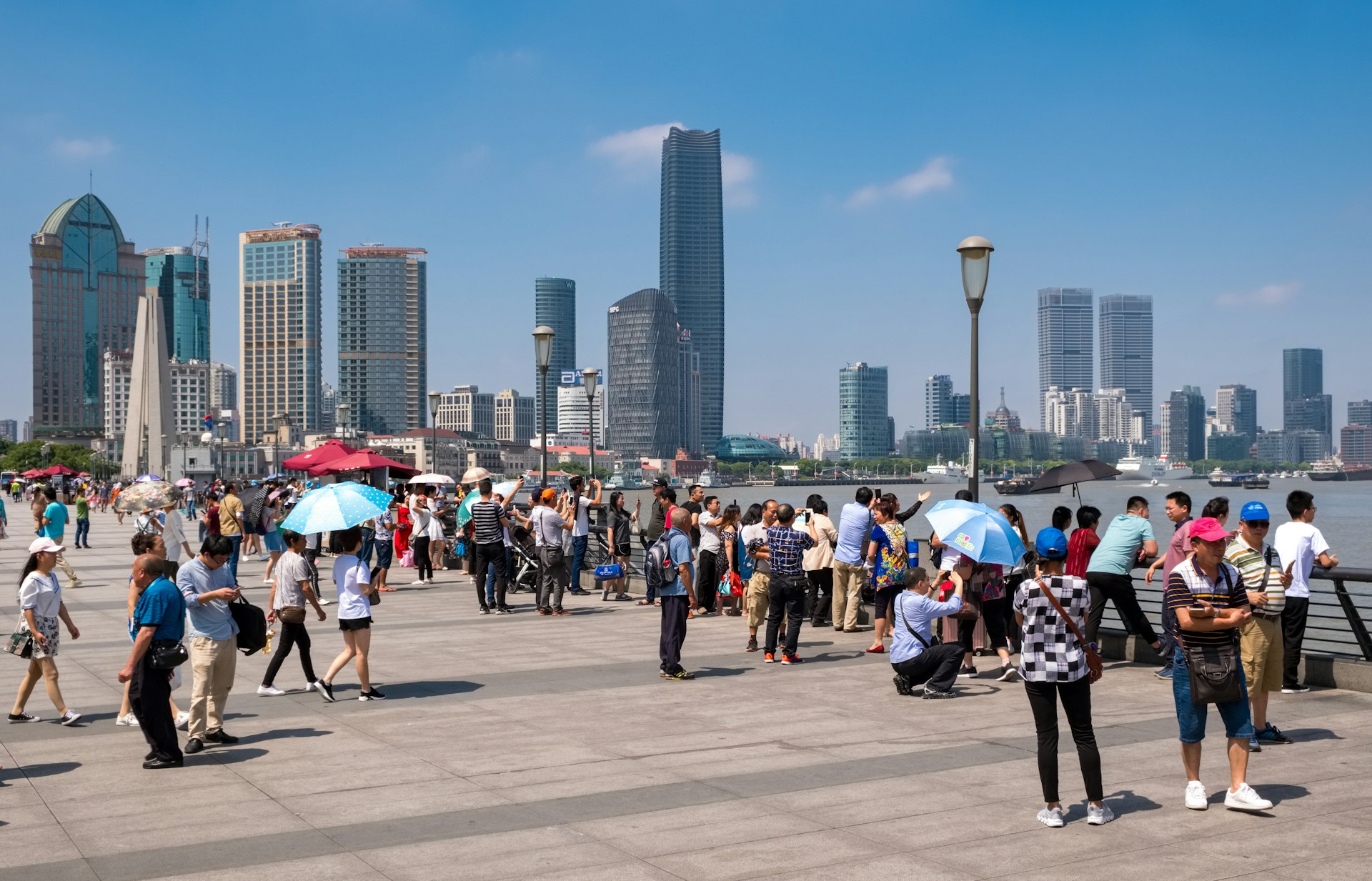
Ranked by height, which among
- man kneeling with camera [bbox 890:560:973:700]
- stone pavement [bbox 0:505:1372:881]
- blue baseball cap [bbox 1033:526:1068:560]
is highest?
blue baseball cap [bbox 1033:526:1068:560]

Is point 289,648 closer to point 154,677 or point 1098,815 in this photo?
point 154,677

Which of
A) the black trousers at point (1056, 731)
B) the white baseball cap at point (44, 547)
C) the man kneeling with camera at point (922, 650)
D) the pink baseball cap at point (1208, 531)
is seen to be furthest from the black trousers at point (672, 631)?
the pink baseball cap at point (1208, 531)

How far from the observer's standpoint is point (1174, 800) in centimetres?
804

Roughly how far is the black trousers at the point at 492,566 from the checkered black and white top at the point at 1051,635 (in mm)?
12104

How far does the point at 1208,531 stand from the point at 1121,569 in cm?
564

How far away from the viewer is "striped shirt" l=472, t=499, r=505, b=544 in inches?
741

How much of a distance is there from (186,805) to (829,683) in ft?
22.1

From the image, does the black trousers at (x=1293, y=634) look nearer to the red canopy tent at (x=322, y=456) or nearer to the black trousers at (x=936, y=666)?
the black trousers at (x=936, y=666)

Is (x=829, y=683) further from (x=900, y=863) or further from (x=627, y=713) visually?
(x=900, y=863)

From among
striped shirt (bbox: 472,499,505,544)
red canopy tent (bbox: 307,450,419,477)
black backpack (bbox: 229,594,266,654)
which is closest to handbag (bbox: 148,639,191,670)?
black backpack (bbox: 229,594,266,654)

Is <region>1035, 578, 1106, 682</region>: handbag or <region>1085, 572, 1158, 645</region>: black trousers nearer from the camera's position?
<region>1035, 578, 1106, 682</region>: handbag

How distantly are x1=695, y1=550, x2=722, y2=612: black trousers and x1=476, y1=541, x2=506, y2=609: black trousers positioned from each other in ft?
9.93

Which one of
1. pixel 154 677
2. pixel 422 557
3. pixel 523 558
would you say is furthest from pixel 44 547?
pixel 422 557

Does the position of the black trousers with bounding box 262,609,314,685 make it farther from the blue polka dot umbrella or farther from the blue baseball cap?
the blue baseball cap
